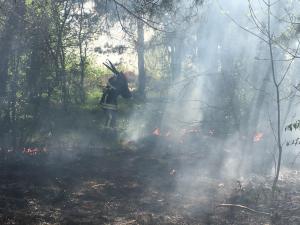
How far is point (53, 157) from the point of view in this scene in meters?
9.70

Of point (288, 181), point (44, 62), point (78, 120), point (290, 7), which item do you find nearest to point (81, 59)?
point (78, 120)

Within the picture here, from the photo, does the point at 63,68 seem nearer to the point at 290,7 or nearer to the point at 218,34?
the point at 218,34

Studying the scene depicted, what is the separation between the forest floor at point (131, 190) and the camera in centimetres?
615

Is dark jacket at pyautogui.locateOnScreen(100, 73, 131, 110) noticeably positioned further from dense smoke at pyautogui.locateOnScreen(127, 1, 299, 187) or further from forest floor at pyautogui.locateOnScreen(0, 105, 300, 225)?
forest floor at pyautogui.locateOnScreen(0, 105, 300, 225)

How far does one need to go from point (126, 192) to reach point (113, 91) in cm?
553

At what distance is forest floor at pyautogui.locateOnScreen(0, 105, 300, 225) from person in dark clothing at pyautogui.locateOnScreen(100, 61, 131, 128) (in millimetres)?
1999

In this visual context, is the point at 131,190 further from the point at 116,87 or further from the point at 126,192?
the point at 116,87

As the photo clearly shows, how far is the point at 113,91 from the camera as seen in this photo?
12516 millimetres

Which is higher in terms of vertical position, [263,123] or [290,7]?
[290,7]

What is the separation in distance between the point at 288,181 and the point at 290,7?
412cm

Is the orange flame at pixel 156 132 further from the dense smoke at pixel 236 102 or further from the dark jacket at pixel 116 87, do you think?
the dark jacket at pixel 116 87

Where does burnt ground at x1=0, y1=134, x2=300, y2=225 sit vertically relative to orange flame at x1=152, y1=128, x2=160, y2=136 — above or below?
below

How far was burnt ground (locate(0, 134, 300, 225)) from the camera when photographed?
6.14m

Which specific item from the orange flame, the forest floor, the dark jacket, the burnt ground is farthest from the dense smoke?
the dark jacket
